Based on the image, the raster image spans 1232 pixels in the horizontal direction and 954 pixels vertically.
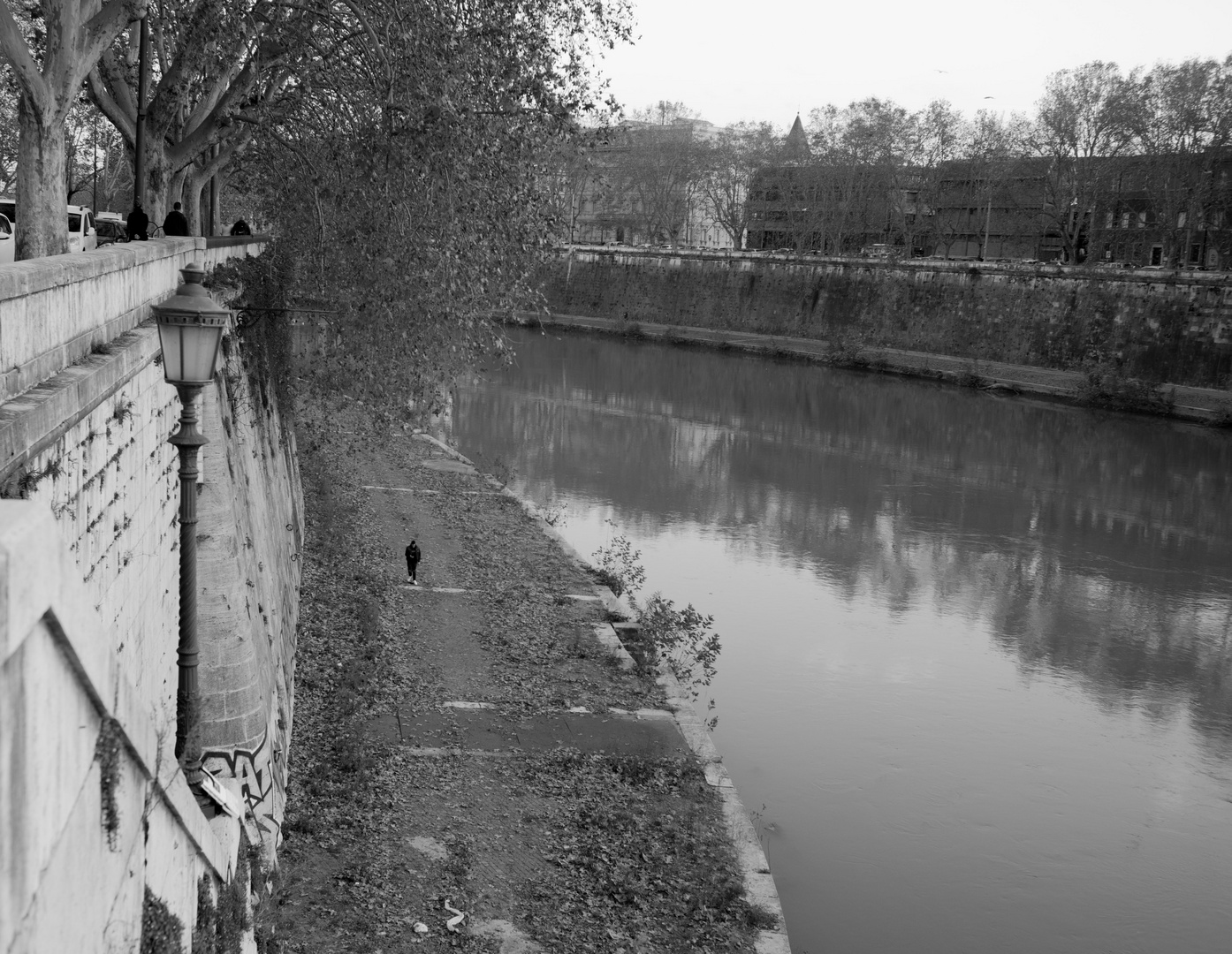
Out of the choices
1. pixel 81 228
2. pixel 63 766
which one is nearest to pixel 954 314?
pixel 81 228

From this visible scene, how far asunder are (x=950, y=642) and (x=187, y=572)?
38.2 ft

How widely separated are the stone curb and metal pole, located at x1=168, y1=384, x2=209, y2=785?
12.7 ft

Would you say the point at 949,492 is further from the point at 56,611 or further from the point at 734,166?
the point at 734,166

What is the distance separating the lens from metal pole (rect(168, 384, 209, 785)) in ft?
16.2

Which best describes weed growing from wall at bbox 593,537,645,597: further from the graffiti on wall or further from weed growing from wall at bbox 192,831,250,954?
weed growing from wall at bbox 192,831,250,954

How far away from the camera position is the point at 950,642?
14.8 m

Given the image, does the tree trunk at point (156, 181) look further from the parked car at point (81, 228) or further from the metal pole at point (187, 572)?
the metal pole at point (187, 572)

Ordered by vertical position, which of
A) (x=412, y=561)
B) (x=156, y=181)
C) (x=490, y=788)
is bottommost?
(x=490, y=788)

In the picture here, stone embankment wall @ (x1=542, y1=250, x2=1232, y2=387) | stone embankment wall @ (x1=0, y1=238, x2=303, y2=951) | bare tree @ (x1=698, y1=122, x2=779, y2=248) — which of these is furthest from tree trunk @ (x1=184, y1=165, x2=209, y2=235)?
bare tree @ (x1=698, y1=122, x2=779, y2=248)

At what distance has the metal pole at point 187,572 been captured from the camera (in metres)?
4.93

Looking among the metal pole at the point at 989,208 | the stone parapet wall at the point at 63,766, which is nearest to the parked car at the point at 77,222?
the stone parapet wall at the point at 63,766

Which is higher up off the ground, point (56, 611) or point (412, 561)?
point (56, 611)

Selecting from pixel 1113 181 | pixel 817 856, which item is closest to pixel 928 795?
pixel 817 856

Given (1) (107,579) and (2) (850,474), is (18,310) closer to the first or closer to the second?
(1) (107,579)
